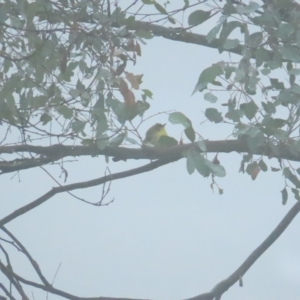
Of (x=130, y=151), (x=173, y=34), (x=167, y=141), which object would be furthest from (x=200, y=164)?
(x=173, y=34)

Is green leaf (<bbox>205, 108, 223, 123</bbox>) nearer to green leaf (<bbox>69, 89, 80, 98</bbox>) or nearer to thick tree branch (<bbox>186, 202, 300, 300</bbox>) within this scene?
green leaf (<bbox>69, 89, 80, 98</bbox>)

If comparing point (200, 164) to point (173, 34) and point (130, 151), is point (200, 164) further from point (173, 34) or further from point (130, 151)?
point (173, 34)

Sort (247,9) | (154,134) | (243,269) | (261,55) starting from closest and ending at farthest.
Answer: (247,9), (261,55), (154,134), (243,269)

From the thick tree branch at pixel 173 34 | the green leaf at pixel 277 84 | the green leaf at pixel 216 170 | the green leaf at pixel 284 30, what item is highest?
the thick tree branch at pixel 173 34

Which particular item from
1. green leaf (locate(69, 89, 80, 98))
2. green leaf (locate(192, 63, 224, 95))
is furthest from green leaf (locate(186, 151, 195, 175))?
green leaf (locate(69, 89, 80, 98))

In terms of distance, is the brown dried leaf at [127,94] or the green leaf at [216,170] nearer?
the green leaf at [216,170]

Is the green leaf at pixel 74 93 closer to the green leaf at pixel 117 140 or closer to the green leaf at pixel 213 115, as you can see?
the green leaf at pixel 117 140

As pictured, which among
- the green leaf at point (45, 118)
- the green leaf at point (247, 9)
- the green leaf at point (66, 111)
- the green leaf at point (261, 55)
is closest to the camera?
the green leaf at point (247, 9)

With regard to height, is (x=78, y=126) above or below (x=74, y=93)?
below

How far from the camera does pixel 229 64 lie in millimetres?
1370

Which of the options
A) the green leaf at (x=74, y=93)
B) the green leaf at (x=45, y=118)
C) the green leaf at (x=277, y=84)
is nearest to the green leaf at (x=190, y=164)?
the green leaf at (x=277, y=84)

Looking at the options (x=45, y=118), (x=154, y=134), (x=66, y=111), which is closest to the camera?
(x=154, y=134)

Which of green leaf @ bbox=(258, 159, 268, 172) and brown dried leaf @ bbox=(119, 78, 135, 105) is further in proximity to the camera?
green leaf @ bbox=(258, 159, 268, 172)

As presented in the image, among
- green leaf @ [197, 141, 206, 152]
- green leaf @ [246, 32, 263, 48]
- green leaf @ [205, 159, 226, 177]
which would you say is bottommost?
green leaf @ [205, 159, 226, 177]
